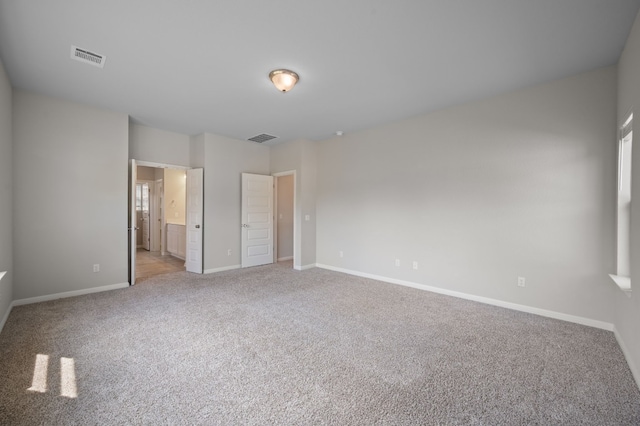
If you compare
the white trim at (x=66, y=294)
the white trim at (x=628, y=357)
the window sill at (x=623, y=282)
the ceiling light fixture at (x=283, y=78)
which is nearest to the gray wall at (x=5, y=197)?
the white trim at (x=66, y=294)

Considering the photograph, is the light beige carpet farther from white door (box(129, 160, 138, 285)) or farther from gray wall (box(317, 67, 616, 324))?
white door (box(129, 160, 138, 285))

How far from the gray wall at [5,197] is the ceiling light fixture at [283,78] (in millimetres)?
2769

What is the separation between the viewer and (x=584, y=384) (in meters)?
2.02

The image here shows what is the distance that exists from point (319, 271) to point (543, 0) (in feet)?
15.8

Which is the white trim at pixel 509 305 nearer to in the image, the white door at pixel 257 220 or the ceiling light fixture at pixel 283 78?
the white door at pixel 257 220

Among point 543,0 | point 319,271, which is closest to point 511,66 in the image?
point 543,0

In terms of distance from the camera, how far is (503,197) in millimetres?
3639

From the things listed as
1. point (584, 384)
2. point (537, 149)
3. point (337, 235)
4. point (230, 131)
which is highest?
point (230, 131)

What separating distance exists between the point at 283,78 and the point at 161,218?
657 centimetres

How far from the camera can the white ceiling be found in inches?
84.5

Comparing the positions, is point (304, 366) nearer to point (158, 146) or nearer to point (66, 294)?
point (66, 294)

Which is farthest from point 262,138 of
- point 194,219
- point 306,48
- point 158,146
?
point 306,48

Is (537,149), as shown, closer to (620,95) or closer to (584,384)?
(620,95)

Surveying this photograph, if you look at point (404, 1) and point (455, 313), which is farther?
point (455, 313)
